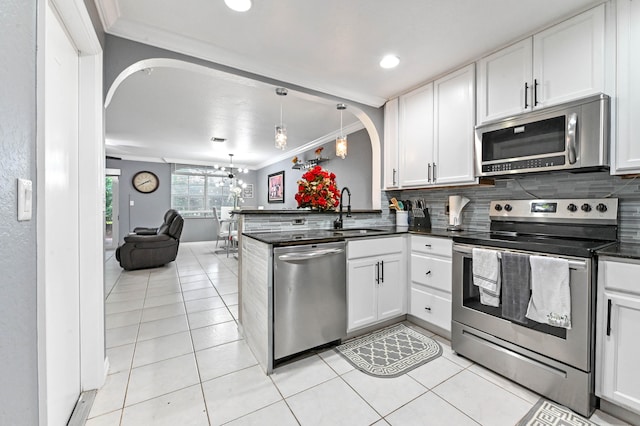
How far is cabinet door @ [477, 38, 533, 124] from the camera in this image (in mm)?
2029

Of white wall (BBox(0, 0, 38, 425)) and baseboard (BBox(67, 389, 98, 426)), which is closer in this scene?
white wall (BBox(0, 0, 38, 425))

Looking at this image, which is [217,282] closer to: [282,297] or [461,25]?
[282,297]

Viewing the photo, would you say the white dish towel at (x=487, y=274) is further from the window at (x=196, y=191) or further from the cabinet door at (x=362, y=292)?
the window at (x=196, y=191)

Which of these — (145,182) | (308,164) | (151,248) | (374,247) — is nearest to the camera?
(374,247)

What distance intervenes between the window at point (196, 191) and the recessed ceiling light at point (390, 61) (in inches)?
260

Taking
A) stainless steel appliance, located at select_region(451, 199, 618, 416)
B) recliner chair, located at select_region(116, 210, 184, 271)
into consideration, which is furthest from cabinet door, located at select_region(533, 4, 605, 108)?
recliner chair, located at select_region(116, 210, 184, 271)

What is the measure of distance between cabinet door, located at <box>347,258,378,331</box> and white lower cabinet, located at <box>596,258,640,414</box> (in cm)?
136

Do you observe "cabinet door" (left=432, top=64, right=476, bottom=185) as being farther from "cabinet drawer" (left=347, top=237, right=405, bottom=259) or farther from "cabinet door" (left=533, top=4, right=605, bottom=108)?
"cabinet drawer" (left=347, top=237, right=405, bottom=259)

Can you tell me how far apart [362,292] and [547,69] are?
2.12 m

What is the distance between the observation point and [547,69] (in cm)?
193

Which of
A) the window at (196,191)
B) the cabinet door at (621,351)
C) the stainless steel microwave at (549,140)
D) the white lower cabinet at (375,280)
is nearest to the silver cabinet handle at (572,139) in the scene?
the stainless steel microwave at (549,140)

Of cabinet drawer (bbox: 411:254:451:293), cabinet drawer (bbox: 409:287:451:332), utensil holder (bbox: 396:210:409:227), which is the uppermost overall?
utensil holder (bbox: 396:210:409:227)

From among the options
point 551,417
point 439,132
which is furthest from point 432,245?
point 551,417

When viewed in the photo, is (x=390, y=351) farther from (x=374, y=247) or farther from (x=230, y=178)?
(x=230, y=178)
